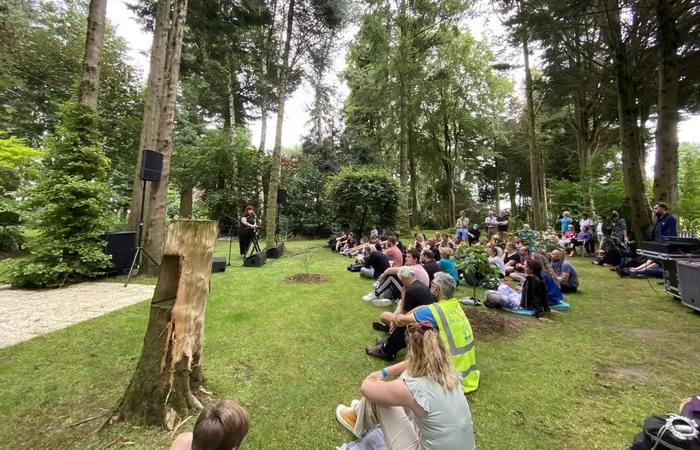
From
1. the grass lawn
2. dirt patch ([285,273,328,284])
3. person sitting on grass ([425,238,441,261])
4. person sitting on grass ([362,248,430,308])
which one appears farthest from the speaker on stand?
person sitting on grass ([425,238,441,261])

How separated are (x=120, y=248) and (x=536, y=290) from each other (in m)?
7.98

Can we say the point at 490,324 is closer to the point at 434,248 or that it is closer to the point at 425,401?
the point at 425,401

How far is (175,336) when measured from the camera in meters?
2.03

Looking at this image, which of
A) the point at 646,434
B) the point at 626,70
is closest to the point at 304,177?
the point at 626,70

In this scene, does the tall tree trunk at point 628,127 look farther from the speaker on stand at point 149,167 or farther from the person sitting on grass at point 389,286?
the speaker on stand at point 149,167

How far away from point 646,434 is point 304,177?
15.6m

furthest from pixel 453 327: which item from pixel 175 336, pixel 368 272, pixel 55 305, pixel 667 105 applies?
pixel 667 105

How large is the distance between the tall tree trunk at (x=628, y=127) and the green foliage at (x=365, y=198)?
23.6 ft

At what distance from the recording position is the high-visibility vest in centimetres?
229

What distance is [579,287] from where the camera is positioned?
5.88 metres

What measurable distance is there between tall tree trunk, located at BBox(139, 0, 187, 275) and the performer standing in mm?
2266

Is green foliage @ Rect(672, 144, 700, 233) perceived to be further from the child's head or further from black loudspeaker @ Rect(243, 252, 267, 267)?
black loudspeaker @ Rect(243, 252, 267, 267)

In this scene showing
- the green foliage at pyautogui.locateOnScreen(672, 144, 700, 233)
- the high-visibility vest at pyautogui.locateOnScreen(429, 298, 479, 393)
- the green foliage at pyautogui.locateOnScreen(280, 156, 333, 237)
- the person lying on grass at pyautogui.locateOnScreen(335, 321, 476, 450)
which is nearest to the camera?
the person lying on grass at pyautogui.locateOnScreen(335, 321, 476, 450)

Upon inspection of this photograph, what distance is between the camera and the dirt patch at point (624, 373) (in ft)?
8.71
